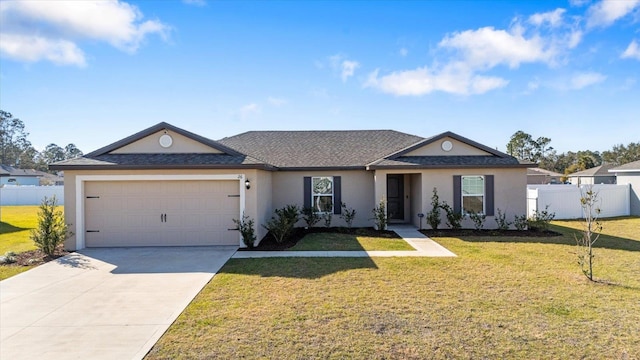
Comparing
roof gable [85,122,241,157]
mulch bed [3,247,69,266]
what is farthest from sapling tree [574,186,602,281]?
mulch bed [3,247,69,266]

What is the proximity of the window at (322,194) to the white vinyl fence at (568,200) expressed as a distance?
1054 centimetres

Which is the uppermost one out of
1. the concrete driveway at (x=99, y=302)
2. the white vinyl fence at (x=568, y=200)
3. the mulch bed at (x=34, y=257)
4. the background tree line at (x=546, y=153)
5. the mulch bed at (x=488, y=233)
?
the background tree line at (x=546, y=153)

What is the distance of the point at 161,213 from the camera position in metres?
11.3

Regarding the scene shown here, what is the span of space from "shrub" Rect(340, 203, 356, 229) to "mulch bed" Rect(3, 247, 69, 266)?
9.70m

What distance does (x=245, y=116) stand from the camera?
23.3 meters

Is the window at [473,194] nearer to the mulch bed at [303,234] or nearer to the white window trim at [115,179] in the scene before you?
the mulch bed at [303,234]

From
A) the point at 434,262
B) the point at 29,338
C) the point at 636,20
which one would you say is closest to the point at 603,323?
the point at 434,262

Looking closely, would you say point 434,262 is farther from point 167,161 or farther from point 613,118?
point 613,118

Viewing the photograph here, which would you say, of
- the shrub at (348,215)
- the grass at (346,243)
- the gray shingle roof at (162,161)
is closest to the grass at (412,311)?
the grass at (346,243)

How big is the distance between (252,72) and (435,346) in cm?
1402

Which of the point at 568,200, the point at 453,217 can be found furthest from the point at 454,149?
the point at 568,200

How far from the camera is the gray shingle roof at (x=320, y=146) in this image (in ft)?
51.1

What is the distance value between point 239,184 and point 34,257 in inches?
237

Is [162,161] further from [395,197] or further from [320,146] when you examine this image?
[395,197]
